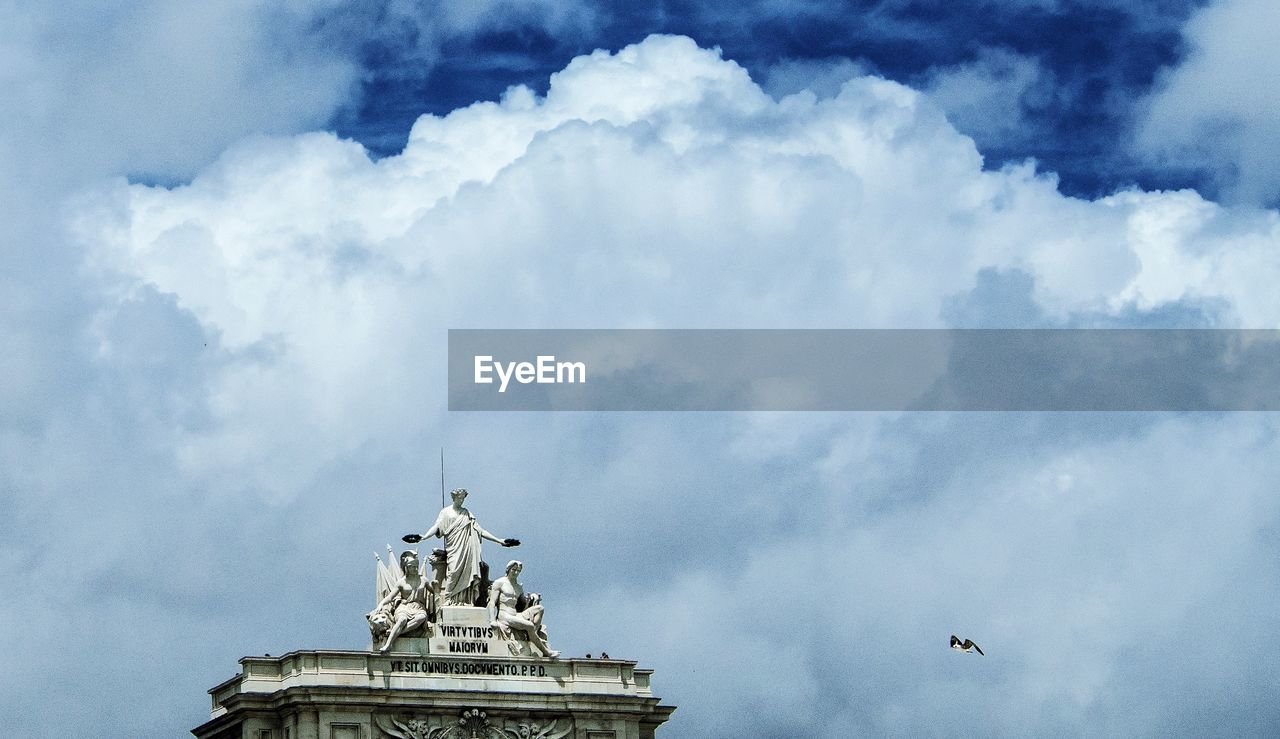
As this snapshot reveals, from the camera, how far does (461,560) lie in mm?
132625

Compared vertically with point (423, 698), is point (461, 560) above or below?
above

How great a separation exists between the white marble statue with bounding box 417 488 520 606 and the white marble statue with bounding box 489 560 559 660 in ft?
2.93

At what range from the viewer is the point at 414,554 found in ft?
429

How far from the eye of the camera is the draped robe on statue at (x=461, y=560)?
132 metres

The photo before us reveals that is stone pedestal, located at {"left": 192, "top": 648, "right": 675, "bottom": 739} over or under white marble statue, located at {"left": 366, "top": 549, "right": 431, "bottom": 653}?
under

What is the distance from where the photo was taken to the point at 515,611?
13200 centimetres

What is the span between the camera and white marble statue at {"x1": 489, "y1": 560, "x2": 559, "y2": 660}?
132m

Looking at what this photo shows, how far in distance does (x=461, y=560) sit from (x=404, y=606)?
324 centimetres

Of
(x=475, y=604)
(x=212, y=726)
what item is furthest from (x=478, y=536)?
(x=212, y=726)

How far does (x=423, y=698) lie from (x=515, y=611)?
520cm

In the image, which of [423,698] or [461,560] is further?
Result: [461,560]

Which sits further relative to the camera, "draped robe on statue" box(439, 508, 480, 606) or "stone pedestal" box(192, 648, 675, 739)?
"draped robe on statue" box(439, 508, 480, 606)

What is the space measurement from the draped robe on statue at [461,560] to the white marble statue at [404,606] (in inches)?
41.0

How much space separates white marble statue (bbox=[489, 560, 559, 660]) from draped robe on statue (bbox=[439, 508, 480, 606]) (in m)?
0.87
